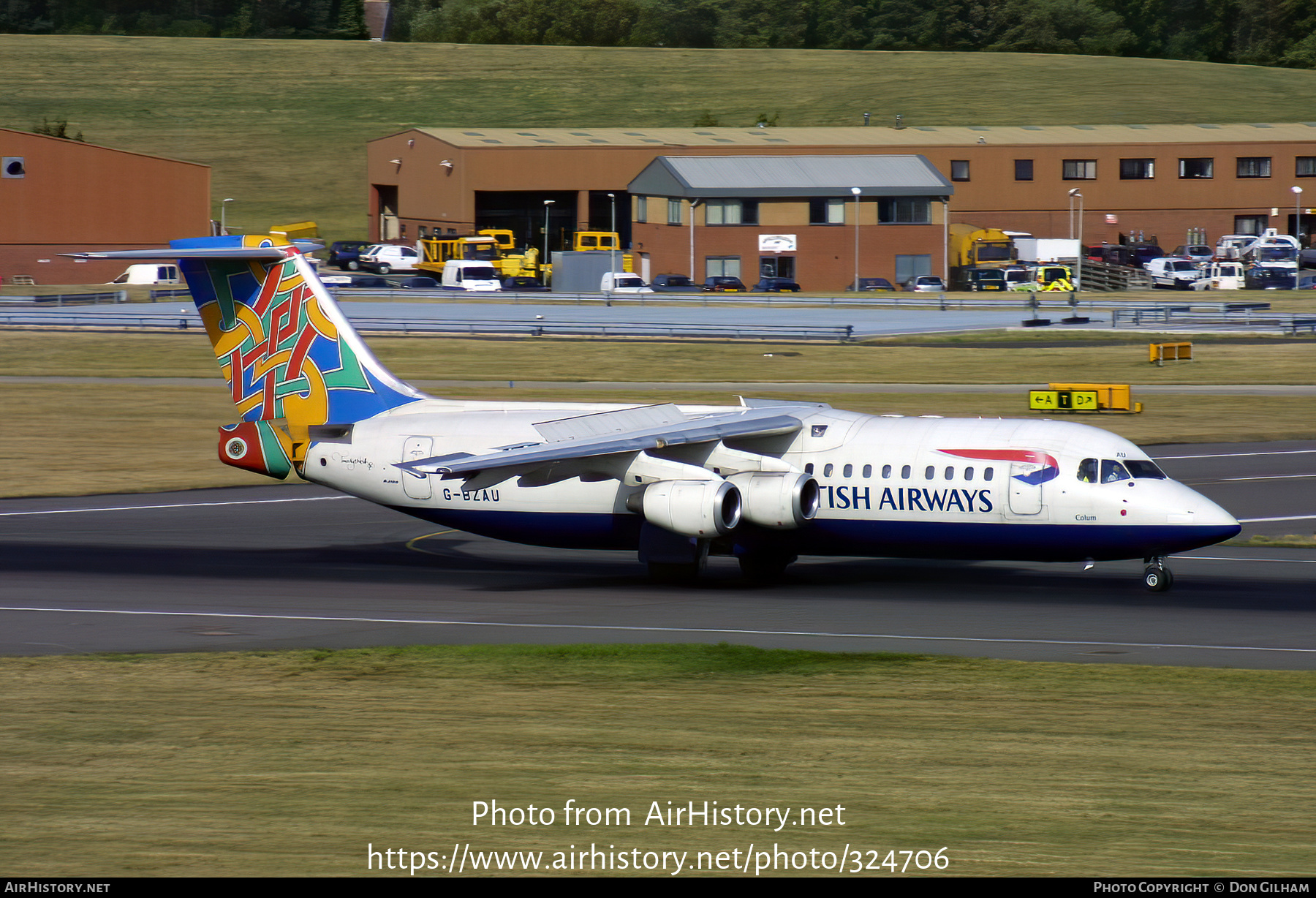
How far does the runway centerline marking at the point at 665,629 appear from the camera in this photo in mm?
22562

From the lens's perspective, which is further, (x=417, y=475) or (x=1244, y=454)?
(x=1244, y=454)

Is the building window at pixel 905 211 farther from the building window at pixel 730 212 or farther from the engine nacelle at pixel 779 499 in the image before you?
the engine nacelle at pixel 779 499

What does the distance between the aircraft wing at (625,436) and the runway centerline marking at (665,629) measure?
2.76 meters

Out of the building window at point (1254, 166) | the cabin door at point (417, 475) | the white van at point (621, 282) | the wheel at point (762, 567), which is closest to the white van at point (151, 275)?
the white van at point (621, 282)

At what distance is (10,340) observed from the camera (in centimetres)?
7156

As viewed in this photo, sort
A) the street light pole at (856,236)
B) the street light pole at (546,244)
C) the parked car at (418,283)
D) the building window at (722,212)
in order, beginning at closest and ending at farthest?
the parked car at (418,283)
the street light pole at (856,236)
the building window at (722,212)
the street light pole at (546,244)

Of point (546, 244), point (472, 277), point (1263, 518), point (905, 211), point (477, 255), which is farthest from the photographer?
point (546, 244)

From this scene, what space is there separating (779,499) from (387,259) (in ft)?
308

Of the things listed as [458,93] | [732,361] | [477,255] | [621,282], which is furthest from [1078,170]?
[458,93]

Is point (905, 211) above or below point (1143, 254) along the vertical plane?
above

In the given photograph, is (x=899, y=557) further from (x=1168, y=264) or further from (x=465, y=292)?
(x=1168, y=264)

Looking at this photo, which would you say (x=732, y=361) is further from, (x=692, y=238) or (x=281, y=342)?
(x=692, y=238)

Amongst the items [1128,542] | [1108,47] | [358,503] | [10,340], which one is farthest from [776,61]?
[1128,542]

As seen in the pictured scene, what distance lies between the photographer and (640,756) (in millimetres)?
15398
